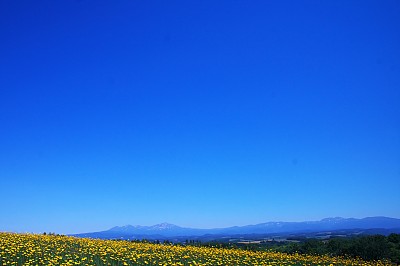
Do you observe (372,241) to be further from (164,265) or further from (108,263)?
(108,263)

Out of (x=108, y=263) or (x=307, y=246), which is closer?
(x=108, y=263)

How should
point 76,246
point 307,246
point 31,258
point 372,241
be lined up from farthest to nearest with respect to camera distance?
1. point 307,246
2. point 372,241
3. point 76,246
4. point 31,258

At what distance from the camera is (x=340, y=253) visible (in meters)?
22.5

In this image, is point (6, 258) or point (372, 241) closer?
point (6, 258)

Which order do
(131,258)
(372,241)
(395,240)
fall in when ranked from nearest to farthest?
(131,258) < (372,241) < (395,240)

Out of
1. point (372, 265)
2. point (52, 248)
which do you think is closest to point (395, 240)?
point (372, 265)

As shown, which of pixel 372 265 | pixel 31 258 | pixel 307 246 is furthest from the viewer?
pixel 307 246

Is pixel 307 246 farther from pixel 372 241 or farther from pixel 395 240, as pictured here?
pixel 395 240

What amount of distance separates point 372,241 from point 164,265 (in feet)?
48.2

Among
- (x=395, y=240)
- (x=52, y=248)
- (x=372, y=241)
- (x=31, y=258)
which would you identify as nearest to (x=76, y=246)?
(x=52, y=248)

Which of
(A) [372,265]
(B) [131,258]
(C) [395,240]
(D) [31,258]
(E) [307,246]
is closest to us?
(D) [31,258]

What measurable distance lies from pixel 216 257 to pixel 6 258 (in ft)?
29.1

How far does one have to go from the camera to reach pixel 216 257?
16.6 metres

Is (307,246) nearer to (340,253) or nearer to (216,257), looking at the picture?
(340,253)
